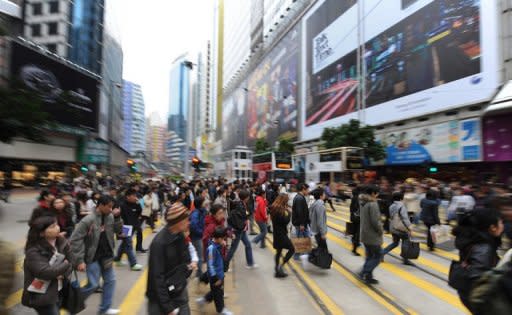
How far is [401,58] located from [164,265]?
93.9 feet


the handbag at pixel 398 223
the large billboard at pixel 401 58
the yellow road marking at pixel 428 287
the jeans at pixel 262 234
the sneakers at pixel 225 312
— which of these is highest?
the large billboard at pixel 401 58

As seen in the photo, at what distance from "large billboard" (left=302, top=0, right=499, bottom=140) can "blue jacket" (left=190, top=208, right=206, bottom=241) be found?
2008cm

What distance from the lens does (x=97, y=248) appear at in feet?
15.1

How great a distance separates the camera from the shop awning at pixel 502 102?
17114 millimetres

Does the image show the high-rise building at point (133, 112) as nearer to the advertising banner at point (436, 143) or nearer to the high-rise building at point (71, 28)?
the high-rise building at point (71, 28)

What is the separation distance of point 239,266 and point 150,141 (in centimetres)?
15600

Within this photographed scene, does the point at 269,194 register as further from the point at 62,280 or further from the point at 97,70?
the point at 97,70

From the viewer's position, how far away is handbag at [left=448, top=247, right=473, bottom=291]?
2.88m

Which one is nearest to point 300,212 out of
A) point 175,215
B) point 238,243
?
point 238,243

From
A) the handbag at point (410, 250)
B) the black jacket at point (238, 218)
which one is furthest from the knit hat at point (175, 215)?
the handbag at point (410, 250)

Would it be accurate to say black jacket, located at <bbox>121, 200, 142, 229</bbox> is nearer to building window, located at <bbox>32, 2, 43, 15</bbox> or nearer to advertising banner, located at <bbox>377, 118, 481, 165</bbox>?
advertising banner, located at <bbox>377, 118, 481, 165</bbox>

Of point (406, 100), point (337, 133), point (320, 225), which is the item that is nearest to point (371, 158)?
point (337, 133)

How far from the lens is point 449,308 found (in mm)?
5008

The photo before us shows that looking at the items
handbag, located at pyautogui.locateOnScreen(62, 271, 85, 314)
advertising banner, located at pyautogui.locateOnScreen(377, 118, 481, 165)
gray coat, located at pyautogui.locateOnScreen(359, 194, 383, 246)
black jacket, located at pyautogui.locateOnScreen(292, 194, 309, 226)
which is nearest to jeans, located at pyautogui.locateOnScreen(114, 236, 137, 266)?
handbag, located at pyautogui.locateOnScreen(62, 271, 85, 314)
